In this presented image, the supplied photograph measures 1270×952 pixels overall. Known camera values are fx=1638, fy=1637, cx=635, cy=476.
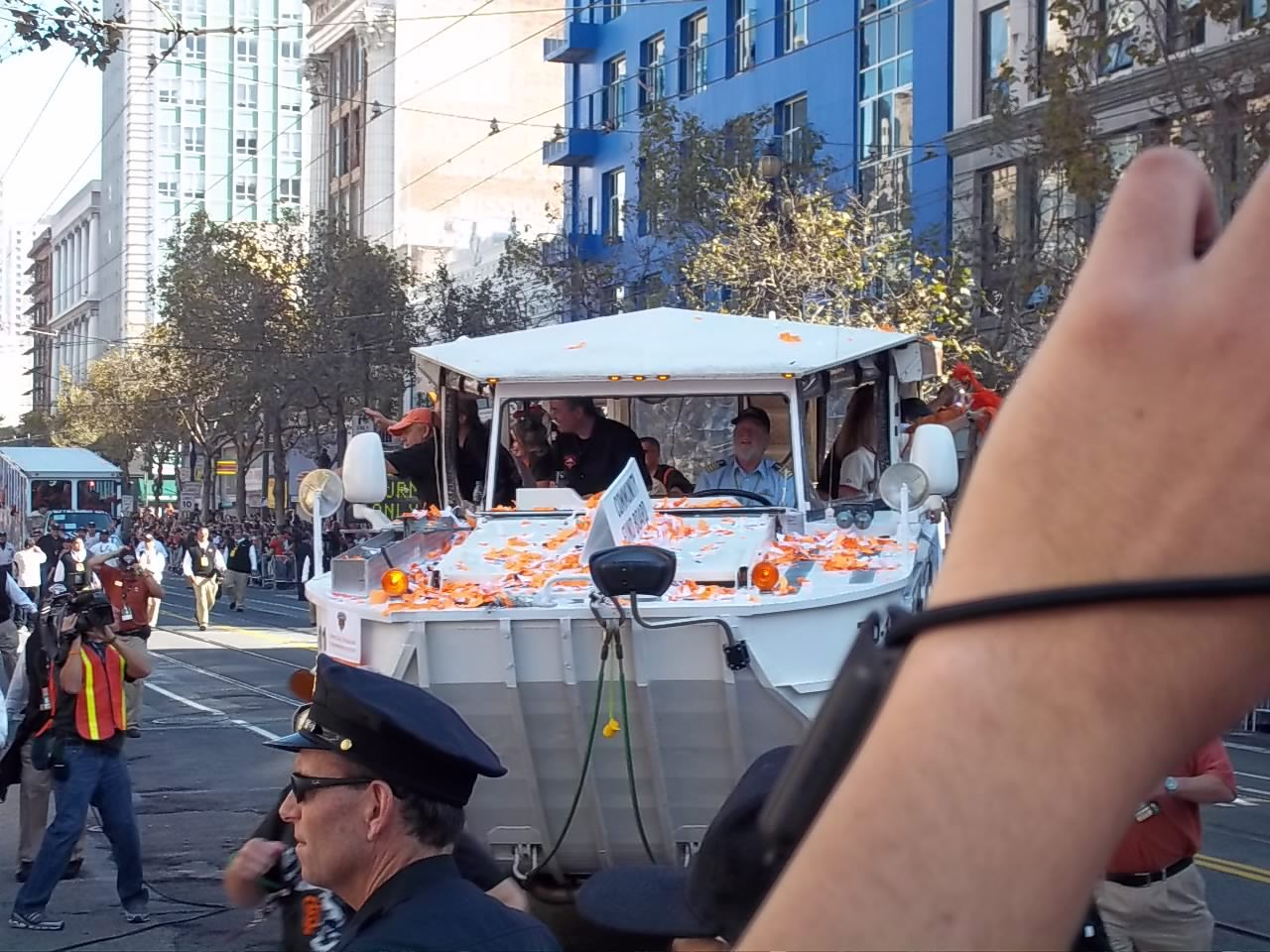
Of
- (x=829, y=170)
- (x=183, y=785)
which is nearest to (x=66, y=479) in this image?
(x=829, y=170)

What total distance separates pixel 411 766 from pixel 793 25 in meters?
34.3

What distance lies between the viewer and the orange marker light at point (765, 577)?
6570 mm

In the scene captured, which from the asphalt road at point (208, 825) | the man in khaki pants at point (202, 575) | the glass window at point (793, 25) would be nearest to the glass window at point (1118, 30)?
the asphalt road at point (208, 825)

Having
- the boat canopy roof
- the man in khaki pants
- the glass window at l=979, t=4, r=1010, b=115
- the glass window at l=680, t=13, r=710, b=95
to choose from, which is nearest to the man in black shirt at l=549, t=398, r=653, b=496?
the boat canopy roof

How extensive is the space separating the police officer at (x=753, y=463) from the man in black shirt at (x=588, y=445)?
19.0 inches

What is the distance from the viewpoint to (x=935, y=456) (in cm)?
776

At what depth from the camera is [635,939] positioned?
9.08ft

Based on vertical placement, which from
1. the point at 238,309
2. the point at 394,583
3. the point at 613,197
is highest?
the point at 613,197

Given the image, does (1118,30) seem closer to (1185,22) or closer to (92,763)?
(1185,22)

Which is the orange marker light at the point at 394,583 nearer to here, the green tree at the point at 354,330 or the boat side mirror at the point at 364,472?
the boat side mirror at the point at 364,472

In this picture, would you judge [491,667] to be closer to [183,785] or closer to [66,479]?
[183,785]

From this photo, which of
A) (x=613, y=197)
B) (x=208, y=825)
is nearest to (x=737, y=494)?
(x=208, y=825)

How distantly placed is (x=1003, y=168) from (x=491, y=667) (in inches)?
876

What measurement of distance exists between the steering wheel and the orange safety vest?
11.1 feet
